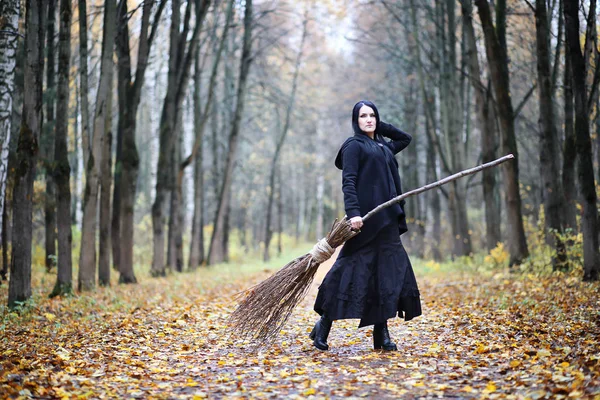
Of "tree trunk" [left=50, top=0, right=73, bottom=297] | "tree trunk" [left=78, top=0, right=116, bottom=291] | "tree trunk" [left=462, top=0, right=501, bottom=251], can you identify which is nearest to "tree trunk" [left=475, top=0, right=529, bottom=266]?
"tree trunk" [left=462, top=0, right=501, bottom=251]

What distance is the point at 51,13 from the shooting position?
13508mm

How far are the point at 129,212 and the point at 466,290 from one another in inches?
294

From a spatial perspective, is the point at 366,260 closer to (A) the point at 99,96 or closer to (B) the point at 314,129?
(A) the point at 99,96

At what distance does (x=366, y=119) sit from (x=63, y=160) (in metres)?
6.43

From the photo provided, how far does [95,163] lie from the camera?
11.8 m

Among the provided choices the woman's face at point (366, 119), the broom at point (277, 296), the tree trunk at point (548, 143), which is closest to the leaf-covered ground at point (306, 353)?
the broom at point (277, 296)

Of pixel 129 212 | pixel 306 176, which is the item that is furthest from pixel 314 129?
pixel 129 212

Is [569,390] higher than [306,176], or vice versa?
[306,176]

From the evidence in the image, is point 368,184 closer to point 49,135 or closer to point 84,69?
point 84,69

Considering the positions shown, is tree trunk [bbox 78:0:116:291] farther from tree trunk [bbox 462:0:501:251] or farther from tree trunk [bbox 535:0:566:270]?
tree trunk [bbox 535:0:566:270]

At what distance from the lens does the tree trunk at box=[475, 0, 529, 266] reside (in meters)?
12.2

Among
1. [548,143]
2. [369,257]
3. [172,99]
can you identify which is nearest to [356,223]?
[369,257]

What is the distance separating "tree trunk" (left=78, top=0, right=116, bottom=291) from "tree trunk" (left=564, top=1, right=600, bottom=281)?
25.9 feet

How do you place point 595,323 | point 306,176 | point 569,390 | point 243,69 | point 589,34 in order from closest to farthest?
point 569,390
point 595,323
point 589,34
point 243,69
point 306,176
